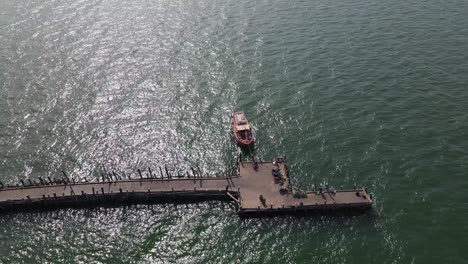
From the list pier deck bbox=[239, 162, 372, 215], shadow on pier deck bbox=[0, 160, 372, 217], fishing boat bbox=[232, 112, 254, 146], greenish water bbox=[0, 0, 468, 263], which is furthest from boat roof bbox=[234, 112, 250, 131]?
pier deck bbox=[239, 162, 372, 215]

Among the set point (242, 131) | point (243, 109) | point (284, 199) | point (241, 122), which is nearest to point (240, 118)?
point (241, 122)

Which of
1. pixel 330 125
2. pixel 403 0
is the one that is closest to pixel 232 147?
pixel 330 125

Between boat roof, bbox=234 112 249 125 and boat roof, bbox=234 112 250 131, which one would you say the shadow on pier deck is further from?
boat roof, bbox=234 112 249 125

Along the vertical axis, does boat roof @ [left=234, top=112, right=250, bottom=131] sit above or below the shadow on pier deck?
above

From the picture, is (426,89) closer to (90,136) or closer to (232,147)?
(232,147)

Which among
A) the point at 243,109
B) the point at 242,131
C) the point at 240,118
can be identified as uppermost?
the point at 240,118

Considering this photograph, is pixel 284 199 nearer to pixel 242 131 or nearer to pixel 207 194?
pixel 207 194
